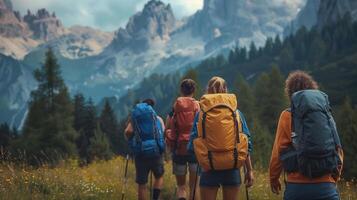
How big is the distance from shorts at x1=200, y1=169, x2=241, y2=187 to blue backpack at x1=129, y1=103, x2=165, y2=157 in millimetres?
2393

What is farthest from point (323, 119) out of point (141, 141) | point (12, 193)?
point (12, 193)

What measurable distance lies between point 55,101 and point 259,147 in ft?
71.2

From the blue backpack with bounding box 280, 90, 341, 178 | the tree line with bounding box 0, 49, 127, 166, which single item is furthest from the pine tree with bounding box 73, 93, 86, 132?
the blue backpack with bounding box 280, 90, 341, 178

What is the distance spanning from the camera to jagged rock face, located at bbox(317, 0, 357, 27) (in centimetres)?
18512

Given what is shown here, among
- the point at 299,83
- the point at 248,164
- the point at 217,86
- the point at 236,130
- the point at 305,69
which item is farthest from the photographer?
the point at 305,69

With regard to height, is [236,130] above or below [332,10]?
below

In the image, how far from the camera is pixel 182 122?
8.38 metres

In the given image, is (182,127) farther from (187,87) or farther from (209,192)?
(209,192)

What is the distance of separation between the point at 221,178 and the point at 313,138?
1.87m

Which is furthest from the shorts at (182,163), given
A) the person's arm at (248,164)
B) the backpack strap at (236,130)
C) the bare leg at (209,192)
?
the backpack strap at (236,130)

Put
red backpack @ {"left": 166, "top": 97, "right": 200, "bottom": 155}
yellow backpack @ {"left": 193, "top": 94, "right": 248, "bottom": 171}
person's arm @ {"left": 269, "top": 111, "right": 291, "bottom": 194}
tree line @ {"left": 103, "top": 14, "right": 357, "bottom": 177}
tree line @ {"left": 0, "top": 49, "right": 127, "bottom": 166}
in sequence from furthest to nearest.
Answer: tree line @ {"left": 103, "top": 14, "right": 357, "bottom": 177}, tree line @ {"left": 0, "top": 49, "right": 127, "bottom": 166}, red backpack @ {"left": 166, "top": 97, "right": 200, "bottom": 155}, yellow backpack @ {"left": 193, "top": 94, "right": 248, "bottom": 171}, person's arm @ {"left": 269, "top": 111, "right": 291, "bottom": 194}

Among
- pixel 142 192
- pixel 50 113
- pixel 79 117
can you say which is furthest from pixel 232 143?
pixel 79 117

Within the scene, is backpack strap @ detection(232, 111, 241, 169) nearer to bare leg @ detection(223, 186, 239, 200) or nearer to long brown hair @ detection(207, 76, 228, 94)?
bare leg @ detection(223, 186, 239, 200)

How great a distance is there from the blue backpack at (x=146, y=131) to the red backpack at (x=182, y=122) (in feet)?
0.87
